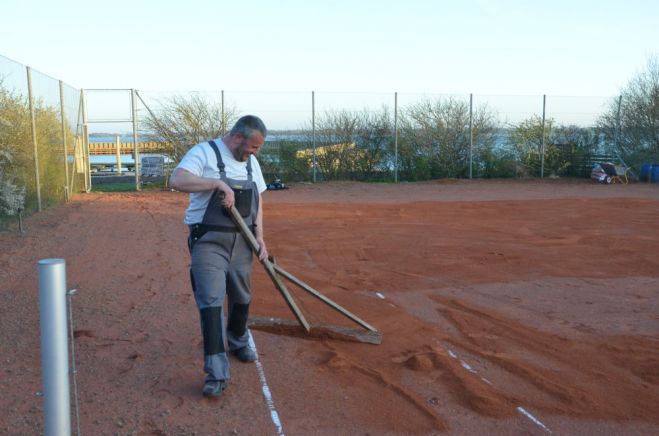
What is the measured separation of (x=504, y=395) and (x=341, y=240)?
22.4 feet

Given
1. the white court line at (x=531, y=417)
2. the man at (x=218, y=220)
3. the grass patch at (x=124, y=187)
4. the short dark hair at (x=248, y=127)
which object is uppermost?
the short dark hair at (x=248, y=127)

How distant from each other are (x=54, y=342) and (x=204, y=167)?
6.69 ft

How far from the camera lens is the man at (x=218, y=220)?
4.76 meters

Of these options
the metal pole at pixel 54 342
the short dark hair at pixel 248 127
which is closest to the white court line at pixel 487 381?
the short dark hair at pixel 248 127

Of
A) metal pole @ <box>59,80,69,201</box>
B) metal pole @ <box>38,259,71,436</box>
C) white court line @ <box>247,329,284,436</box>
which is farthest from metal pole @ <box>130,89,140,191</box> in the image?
metal pole @ <box>38,259,71,436</box>

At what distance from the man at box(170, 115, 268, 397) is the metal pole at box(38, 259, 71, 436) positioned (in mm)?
1569

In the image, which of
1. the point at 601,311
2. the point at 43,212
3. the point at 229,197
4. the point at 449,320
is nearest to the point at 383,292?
the point at 449,320

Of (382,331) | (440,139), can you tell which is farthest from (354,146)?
(382,331)

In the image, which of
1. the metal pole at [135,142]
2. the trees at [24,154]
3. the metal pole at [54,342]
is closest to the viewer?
the metal pole at [54,342]

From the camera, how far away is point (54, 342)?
10.3 feet

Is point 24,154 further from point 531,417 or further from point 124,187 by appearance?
point 531,417

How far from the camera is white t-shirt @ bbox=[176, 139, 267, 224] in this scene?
4.90 m

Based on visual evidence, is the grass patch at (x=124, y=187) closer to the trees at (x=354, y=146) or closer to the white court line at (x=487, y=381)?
the trees at (x=354, y=146)

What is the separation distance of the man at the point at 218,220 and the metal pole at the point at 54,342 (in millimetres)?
1569
